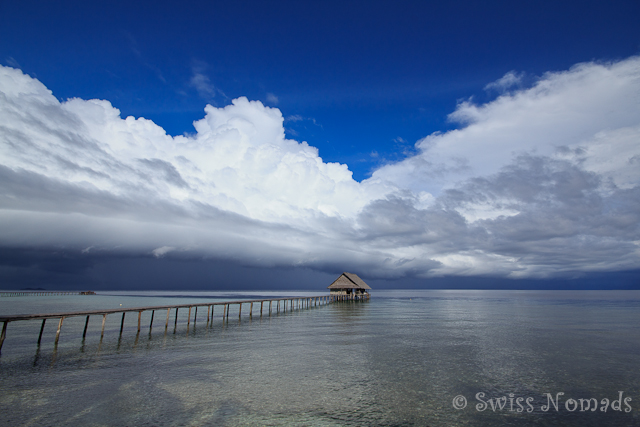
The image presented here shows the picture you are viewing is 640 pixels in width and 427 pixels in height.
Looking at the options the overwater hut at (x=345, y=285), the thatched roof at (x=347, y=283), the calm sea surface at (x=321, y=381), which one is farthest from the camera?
the overwater hut at (x=345, y=285)

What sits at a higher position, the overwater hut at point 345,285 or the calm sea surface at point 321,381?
the overwater hut at point 345,285

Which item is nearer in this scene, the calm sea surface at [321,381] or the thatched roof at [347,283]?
the calm sea surface at [321,381]

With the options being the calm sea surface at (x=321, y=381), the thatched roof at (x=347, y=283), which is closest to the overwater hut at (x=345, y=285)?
the thatched roof at (x=347, y=283)

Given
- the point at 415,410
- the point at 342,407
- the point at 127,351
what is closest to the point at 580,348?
the point at 415,410

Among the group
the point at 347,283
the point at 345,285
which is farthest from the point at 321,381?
the point at 347,283

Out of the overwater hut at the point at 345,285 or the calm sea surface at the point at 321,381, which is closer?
the calm sea surface at the point at 321,381

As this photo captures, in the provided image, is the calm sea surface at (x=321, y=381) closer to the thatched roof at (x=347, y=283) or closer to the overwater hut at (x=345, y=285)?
the thatched roof at (x=347, y=283)

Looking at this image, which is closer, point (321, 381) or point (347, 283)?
point (321, 381)

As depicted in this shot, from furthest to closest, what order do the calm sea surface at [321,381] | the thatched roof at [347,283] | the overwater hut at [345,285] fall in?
the overwater hut at [345,285]
the thatched roof at [347,283]
the calm sea surface at [321,381]

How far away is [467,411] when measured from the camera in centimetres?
995

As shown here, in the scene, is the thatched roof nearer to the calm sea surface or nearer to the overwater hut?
the overwater hut

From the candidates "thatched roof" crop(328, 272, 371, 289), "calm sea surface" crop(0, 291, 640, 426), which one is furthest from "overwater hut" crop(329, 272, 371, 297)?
"calm sea surface" crop(0, 291, 640, 426)

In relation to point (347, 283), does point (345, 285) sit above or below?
below

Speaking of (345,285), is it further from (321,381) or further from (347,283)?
(321,381)
